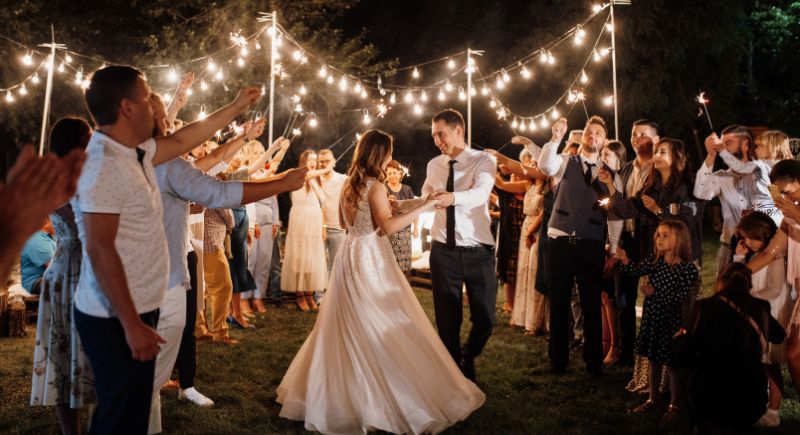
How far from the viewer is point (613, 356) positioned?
6.40 m

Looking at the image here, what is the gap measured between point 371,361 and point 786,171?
124 inches

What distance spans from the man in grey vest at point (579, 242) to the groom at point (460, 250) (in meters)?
0.78

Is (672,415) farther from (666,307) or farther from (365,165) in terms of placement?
(365,165)

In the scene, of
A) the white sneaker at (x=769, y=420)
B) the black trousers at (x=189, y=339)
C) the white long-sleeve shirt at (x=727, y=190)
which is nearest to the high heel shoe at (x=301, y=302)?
the black trousers at (x=189, y=339)

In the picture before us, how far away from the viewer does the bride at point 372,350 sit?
427cm

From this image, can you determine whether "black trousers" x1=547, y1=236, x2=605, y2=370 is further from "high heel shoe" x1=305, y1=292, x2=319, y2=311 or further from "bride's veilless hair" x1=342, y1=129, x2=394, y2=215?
"high heel shoe" x1=305, y1=292, x2=319, y2=311

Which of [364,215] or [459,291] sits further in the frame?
[459,291]

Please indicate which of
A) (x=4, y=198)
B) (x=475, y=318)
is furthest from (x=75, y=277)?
(x=475, y=318)

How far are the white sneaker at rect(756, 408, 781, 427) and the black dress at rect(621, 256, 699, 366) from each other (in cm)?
66

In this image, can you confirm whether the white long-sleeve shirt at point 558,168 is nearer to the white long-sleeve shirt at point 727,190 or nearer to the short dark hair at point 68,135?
the white long-sleeve shirt at point 727,190

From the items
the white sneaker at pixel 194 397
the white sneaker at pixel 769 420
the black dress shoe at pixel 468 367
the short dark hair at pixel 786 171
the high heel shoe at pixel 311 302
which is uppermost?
the short dark hair at pixel 786 171

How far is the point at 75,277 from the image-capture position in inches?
152

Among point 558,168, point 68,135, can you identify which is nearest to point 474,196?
point 558,168

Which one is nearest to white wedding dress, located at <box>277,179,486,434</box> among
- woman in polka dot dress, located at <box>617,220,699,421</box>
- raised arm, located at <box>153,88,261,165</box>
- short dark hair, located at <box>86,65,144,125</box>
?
woman in polka dot dress, located at <box>617,220,699,421</box>
